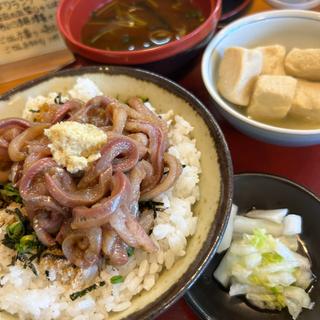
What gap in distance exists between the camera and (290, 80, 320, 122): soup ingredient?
7.03 feet

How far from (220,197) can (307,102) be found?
0.87 m

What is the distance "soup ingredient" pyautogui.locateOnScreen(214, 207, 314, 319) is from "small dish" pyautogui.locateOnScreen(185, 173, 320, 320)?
0.11 ft

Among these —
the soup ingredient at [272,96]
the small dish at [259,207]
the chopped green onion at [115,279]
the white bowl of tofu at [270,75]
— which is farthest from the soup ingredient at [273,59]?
the chopped green onion at [115,279]

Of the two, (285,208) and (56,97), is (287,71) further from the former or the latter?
(56,97)

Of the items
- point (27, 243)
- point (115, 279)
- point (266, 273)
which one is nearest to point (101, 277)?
point (115, 279)

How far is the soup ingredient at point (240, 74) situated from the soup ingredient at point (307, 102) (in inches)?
9.4

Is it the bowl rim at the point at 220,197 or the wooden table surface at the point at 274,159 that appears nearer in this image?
the bowl rim at the point at 220,197

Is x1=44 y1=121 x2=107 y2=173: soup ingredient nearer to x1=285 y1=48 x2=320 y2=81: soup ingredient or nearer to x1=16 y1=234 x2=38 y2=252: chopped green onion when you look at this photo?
x1=16 y1=234 x2=38 y2=252: chopped green onion

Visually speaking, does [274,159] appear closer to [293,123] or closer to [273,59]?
[293,123]

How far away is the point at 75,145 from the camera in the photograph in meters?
1.51

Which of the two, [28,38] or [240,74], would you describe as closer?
A: [240,74]

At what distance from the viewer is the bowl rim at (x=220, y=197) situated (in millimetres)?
1397

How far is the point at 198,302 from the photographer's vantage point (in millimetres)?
1720

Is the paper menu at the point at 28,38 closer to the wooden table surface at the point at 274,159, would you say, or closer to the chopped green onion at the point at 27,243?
the wooden table surface at the point at 274,159
